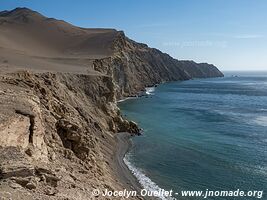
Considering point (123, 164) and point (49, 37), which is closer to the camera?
point (123, 164)

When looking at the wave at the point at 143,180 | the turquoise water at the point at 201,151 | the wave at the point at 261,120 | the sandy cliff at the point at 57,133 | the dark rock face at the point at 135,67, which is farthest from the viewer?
the dark rock face at the point at 135,67

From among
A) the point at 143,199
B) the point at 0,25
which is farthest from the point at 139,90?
the point at 143,199

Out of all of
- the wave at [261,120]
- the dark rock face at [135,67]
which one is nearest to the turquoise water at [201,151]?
the wave at [261,120]

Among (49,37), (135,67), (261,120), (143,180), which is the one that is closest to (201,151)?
(143,180)

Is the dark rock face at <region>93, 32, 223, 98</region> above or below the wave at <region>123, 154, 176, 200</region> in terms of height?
above

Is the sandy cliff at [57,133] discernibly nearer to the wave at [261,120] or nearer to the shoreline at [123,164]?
the shoreline at [123,164]

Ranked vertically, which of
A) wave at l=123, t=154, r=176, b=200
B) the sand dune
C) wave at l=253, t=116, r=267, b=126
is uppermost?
the sand dune

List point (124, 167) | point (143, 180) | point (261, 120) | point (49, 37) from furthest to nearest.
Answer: point (49, 37)
point (261, 120)
point (124, 167)
point (143, 180)

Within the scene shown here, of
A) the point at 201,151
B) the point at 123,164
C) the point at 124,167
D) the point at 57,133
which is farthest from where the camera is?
the point at 201,151

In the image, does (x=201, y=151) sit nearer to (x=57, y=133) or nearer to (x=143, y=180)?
(x=143, y=180)

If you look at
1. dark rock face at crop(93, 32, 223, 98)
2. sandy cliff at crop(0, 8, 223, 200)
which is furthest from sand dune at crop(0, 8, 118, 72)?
sandy cliff at crop(0, 8, 223, 200)

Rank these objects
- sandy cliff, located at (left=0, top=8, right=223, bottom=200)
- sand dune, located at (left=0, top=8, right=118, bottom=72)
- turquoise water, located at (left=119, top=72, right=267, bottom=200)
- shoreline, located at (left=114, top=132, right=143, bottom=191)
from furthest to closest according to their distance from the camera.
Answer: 1. sand dune, located at (left=0, top=8, right=118, bottom=72)
2. turquoise water, located at (left=119, top=72, right=267, bottom=200)
3. shoreline, located at (left=114, top=132, right=143, bottom=191)
4. sandy cliff, located at (left=0, top=8, right=223, bottom=200)

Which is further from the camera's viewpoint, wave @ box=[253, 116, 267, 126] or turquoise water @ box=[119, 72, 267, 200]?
wave @ box=[253, 116, 267, 126]

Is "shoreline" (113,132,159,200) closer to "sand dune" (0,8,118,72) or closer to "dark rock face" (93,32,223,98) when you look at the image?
"dark rock face" (93,32,223,98)
